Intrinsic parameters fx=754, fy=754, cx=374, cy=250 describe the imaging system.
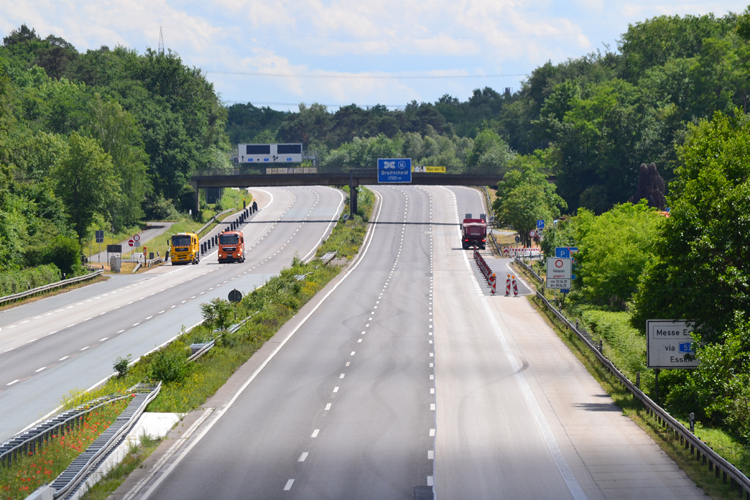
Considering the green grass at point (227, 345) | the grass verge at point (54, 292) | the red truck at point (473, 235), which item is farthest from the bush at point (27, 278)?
the red truck at point (473, 235)

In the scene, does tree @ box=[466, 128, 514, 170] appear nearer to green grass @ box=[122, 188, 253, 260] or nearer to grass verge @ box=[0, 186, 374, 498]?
green grass @ box=[122, 188, 253, 260]

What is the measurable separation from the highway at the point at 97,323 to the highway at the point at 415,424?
20.1 ft

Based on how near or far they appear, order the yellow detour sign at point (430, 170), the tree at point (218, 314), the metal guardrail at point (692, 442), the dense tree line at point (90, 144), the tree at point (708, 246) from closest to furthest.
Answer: the metal guardrail at point (692, 442) < the tree at point (708, 246) < the tree at point (218, 314) < the dense tree line at point (90, 144) < the yellow detour sign at point (430, 170)

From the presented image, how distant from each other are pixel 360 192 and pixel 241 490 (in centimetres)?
11616

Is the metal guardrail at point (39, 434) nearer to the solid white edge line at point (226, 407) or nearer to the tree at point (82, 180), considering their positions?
the solid white edge line at point (226, 407)

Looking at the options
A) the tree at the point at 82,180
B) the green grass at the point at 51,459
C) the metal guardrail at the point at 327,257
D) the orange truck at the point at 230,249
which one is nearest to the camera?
the green grass at the point at 51,459

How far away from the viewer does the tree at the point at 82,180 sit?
3000 inches

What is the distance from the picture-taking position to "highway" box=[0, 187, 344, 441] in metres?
28.3

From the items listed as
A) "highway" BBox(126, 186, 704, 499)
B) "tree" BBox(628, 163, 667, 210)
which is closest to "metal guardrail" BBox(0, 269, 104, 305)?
"highway" BBox(126, 186, 704, 499)

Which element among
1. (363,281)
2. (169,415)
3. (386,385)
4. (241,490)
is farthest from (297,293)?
(241,490)

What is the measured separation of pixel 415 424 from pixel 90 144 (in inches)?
2512

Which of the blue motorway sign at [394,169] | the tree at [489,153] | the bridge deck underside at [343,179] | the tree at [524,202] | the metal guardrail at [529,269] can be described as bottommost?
the metal guardrail at [529,269]

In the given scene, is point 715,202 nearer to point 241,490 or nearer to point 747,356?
point 747,356

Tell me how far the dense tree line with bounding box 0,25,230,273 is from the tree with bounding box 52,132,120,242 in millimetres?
102
